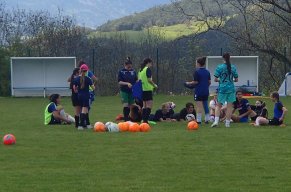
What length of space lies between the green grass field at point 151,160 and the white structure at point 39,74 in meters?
18.4

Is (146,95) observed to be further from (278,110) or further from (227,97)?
(278,110)

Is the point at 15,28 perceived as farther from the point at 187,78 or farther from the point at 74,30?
the point at 187,78

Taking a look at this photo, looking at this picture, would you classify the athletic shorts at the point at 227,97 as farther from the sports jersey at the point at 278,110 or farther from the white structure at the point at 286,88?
the white structure at the point at 286,88

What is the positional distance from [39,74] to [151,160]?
2477 centimetres

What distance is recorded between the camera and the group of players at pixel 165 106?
1631cm

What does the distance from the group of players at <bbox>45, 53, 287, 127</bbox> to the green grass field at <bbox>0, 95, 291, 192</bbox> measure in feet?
2.44

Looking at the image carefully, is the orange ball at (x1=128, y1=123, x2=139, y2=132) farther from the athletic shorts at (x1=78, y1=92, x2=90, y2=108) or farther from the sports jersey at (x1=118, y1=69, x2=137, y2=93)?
the sports jersey at (x1=118, y1=69, x2=137, y2=93)

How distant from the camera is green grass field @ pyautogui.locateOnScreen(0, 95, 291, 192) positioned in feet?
29.0

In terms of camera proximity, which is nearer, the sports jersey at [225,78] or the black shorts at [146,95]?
the sports jersey at [225,78]

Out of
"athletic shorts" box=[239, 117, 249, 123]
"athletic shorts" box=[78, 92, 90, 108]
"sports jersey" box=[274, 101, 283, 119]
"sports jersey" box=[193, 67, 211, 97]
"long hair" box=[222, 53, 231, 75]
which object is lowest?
"athletic shorts" box=[239, 117, 249, 123]

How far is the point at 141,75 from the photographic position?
1761 cm

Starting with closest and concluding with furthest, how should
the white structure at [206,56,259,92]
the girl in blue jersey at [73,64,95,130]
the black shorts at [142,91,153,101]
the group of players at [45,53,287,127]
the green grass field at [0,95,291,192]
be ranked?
the green grass field at [0,95,291,192] → the girl in blue jersey at [73,64,95,130] → the group of players at [45,53,287,127] → the black shorts at [142,91,153,101] → the white structure at [206,56,259,92]

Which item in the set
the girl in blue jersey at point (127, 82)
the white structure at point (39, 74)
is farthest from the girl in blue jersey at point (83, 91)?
the white structure at point (39, 74)

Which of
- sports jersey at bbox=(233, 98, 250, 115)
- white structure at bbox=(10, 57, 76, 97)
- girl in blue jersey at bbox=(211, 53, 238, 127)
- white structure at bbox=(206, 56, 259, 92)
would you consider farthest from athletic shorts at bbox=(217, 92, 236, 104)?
white structure at bbox=(10, 57, 76, 97)
